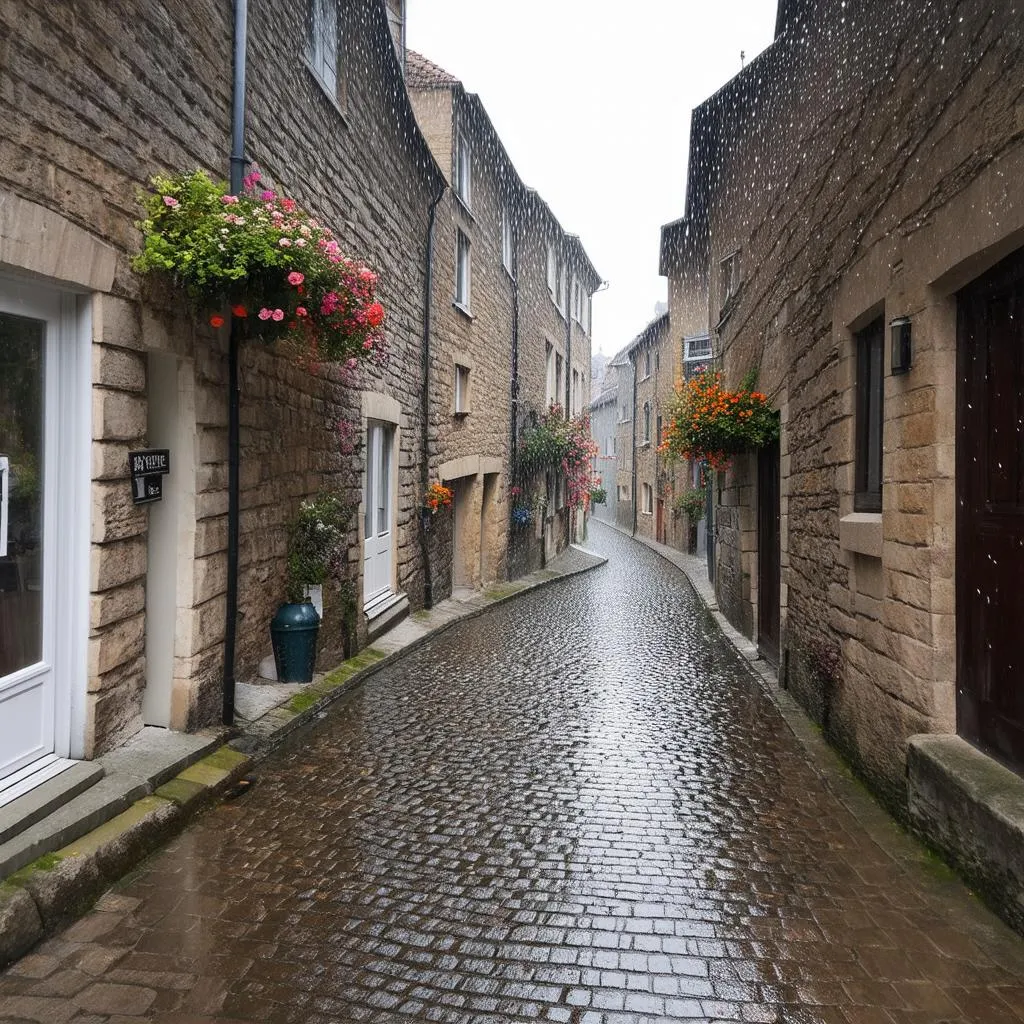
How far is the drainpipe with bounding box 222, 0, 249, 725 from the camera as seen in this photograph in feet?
17.8

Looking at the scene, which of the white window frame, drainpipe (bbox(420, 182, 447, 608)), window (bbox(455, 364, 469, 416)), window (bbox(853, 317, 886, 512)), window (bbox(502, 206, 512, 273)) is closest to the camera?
window (bbox(853, 317, 886, 512))

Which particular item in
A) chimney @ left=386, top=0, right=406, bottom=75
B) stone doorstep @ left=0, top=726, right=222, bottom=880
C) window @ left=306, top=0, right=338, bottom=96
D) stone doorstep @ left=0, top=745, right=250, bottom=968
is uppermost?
chimney @ left=386, top=0, right=406, bottom=75

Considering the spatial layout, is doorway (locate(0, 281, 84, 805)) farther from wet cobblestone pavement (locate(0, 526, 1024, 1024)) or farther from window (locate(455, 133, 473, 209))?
window (locate(455, 133, 473, 209))

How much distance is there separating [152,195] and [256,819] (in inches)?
121

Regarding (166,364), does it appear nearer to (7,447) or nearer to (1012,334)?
(7,447)

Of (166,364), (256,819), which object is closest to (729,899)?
(256,819)

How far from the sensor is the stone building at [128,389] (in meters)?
3.77

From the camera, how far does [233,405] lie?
17.9 ft

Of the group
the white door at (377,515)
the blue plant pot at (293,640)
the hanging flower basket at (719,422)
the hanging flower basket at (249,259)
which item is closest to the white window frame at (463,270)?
the white door at (377,515)

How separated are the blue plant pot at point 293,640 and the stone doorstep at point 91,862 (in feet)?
6.01

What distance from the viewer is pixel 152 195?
4.49 m

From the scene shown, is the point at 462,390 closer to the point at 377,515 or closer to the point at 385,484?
the point at 385,484

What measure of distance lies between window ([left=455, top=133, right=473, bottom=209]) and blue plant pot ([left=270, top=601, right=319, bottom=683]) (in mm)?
8028

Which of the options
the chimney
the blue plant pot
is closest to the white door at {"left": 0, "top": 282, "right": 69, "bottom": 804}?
the blue plant pot
